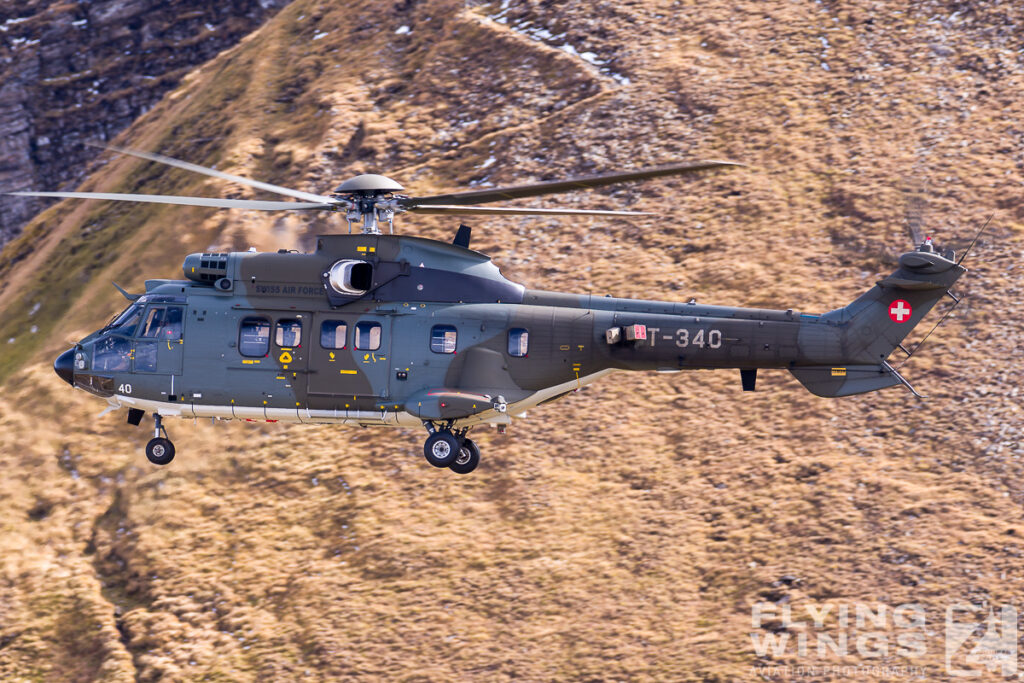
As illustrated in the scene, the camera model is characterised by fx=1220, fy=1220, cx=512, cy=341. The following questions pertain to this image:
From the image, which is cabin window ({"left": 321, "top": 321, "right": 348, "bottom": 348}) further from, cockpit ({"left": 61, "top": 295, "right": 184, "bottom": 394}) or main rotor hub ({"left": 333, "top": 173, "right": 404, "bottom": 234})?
cockpit ({"left": 61, "top": 295, "right": 184, "bottom": 394})

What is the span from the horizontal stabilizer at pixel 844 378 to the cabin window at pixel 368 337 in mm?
7694

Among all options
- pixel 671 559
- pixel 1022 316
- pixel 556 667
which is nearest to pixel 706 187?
pixel 1022 316

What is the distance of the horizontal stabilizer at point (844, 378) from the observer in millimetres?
22438

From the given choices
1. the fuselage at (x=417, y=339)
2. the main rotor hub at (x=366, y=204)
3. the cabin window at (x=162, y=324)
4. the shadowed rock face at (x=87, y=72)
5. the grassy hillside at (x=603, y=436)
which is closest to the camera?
the main rotor hub at (x=366, y=204)

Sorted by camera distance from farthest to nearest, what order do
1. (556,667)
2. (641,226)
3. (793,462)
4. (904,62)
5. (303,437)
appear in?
(904,62) → (641,226) → (303,437) → (793,462) → (556,667)

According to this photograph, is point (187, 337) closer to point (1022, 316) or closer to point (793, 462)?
point (793, 462)

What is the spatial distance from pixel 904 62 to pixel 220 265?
28729 millimetres

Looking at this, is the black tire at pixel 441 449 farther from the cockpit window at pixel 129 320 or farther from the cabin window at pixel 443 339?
the cockpit window at pixel 129 320

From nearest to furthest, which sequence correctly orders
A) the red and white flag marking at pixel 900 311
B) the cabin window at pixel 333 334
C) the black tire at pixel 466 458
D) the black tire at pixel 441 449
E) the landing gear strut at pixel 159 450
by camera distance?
1. the black tire at pixel 441 449
2. the cabin window at pixel 333 334
3. the red and white flag marking at pixel 900 311
4. the black tire at pixel 466 458
5. the landing gear strut at pixel 159 450

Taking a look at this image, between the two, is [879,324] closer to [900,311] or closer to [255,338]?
[900,311]

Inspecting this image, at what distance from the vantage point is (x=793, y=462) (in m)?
32.0

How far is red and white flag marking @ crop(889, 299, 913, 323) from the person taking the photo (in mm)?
22656

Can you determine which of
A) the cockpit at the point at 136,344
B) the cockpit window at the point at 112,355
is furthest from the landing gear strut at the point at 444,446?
the cockpit window at the point at 112,355

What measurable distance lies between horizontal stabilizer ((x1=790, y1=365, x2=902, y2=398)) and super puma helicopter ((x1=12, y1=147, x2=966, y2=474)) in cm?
2
